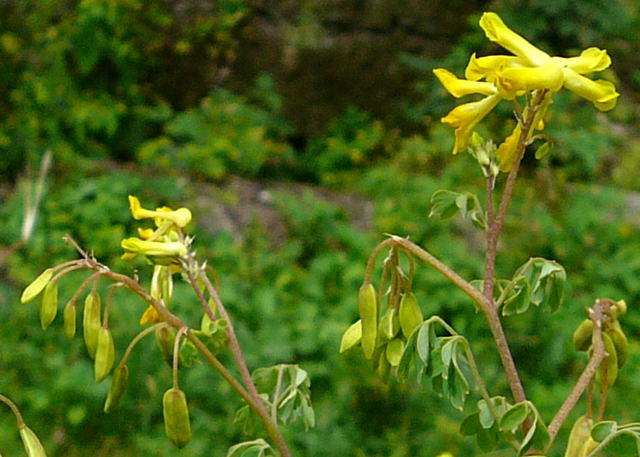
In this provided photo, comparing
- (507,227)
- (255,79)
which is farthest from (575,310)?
(255,79)

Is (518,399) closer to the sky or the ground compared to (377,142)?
closer to the sky

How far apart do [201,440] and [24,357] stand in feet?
1.99

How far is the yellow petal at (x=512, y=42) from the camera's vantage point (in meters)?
0.75

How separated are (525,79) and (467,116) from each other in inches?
2.7

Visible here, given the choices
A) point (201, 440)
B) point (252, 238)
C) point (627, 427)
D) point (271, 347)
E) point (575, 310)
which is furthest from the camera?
point (252, 238)

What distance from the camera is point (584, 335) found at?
2.78ft

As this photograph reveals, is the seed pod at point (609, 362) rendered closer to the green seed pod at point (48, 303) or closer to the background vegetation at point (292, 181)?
the green seed pod at point (48, 303)

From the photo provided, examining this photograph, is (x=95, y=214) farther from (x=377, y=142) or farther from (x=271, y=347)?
(x=377, y=142)

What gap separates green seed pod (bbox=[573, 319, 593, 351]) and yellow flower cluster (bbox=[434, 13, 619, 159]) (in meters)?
0.15

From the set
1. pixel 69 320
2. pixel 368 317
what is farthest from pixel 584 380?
pixel 69 320

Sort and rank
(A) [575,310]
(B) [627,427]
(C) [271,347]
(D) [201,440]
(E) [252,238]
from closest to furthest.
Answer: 1. (B) [627,427]
2. (D) [201,440]
3. (C) [271,347]
4. (A) [575,310]
5. (E) [252,238]

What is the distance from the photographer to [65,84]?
4086 mm

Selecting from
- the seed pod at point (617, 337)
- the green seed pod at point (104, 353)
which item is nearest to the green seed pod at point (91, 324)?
the green seed pod at point (104, 353)

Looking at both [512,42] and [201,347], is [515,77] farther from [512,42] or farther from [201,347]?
[201,347]
